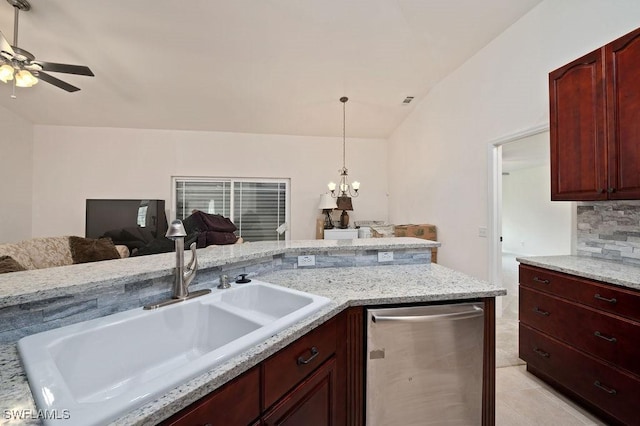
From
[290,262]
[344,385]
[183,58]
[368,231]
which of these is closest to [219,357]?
[344,385]

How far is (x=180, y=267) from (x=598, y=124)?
2510mm

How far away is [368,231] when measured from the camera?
15.1 feet

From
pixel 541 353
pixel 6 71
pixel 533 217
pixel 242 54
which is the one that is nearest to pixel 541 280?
pixel 541 353

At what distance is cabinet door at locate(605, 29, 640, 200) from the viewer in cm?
150

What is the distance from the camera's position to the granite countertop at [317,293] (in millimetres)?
538

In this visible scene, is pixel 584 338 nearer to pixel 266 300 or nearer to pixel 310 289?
pixel 310 289

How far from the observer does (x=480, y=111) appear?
305 cm

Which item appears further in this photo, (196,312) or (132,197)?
(132,197)

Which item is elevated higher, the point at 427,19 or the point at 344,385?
the point at 427,19

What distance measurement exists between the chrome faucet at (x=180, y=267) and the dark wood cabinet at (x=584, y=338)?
214cm

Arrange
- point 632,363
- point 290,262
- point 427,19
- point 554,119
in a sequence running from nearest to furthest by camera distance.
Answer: point 632,363 < point 290,262 < point 554,119 < point 427,19

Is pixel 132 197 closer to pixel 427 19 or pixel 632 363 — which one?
pixel 427 19

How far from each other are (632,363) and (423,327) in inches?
46.5

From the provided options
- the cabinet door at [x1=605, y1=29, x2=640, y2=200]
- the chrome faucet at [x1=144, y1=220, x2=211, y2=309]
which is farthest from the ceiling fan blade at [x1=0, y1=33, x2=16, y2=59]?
the cabinet door at [x1=605, y1=29, x2=640, y2=200]
